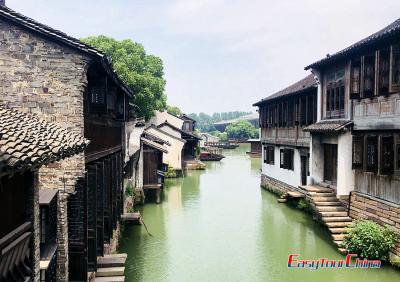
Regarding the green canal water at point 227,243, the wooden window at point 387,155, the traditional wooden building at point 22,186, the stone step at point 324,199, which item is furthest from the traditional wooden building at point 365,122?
the traditional wooden building at point 22,186

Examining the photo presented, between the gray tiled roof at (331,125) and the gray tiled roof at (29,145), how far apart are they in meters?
12.8

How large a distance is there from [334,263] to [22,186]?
12.2m

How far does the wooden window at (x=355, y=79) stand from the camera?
52.5ft

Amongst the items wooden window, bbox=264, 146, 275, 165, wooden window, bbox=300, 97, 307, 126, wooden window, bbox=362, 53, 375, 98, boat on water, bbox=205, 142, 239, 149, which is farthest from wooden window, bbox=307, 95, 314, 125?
boat on water, bbox=205, 142, 239, 149

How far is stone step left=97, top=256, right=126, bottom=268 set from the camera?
1192cm

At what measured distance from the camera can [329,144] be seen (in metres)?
20.1

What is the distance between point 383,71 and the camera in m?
14.2

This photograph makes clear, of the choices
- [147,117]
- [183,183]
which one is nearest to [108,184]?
[183,183]

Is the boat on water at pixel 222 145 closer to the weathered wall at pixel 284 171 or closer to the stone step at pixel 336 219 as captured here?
the weathered wall at pixel 284 171

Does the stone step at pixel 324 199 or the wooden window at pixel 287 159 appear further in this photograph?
the wooden window at pixel 287 159

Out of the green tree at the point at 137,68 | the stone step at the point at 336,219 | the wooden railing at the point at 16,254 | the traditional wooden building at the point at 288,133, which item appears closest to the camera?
the wooden railing at the point at 16,254

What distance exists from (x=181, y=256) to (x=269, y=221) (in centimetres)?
754

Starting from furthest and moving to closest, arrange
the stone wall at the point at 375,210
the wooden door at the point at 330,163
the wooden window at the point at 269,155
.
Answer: the wooden window at the point at 269,155 → the wooden door at the point at 330,163 → the stone wall at the point at 375,210

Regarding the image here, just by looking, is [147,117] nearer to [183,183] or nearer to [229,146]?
[183,183]
